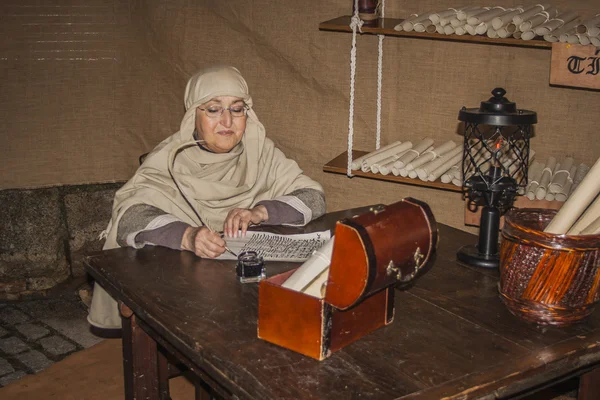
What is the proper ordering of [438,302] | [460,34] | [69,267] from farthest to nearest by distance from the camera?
[69,267] < [460,34] < [438,302]

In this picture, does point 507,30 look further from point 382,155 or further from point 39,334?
point 39,334

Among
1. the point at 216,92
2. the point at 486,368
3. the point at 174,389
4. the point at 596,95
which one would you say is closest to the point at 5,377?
the point at 174,389

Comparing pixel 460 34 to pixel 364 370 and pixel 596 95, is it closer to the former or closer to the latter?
pixel 596 95

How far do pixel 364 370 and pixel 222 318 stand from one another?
1.60ft

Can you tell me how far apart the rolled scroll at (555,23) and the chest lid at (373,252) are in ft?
4.43

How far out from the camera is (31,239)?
488 cm

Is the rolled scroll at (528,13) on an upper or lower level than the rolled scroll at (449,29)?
upper

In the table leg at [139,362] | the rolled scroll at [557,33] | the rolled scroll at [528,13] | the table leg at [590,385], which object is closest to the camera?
the table leg at [590,385]

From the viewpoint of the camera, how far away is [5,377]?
3928 mm

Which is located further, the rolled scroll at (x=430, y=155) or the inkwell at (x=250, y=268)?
the rolled scroll at (x=430, y=155)

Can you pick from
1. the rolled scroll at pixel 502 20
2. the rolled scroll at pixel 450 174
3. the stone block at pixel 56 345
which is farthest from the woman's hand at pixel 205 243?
the stone block at pixel 56 345

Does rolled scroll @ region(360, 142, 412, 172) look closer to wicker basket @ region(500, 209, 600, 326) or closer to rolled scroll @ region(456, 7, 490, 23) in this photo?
rolled scroll @ region(456, 7, 490, 23)

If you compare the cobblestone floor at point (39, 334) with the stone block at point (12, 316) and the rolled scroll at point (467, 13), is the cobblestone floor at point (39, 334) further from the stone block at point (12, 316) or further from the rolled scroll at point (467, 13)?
the rolled scroll at point (467, 13)

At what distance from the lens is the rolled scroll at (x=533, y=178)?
3105 millimetres
